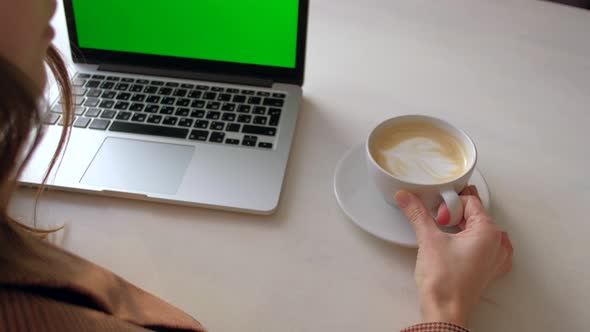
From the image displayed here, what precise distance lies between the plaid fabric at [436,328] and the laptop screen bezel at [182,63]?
0.41m

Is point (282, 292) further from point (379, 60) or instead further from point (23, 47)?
point (379, 60)

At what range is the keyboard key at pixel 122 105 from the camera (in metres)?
0.74

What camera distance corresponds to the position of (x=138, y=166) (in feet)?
2.19

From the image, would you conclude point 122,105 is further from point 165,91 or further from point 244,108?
point 244,108

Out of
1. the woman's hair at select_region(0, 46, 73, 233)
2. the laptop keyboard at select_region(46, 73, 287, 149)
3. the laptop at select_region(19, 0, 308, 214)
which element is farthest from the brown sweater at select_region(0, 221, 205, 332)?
the laptop keyboard at select_region(46, 73, 287, 149)

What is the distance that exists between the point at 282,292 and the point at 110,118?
0.37m

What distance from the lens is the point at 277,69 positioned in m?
0.76

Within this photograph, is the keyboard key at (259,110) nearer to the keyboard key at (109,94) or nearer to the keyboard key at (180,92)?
the keyboard key at (180,92)

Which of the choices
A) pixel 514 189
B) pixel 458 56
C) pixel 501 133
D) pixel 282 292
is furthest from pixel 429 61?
pixel 282 292

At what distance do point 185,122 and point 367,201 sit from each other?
29 centimetres

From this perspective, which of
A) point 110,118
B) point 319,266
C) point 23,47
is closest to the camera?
point 23,47

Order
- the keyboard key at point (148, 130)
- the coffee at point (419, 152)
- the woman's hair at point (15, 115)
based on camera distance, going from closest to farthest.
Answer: the woman's hair at point (15, 115)
the coffee at point (419, 152)
the keyboard key at point (148, 130)

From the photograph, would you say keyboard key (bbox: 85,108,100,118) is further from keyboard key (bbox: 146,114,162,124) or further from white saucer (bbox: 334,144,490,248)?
white saucer (bbox: 334,144,490,248)

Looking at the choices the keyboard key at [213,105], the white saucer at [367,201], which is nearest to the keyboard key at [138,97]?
the keyboard key at [213,105]
